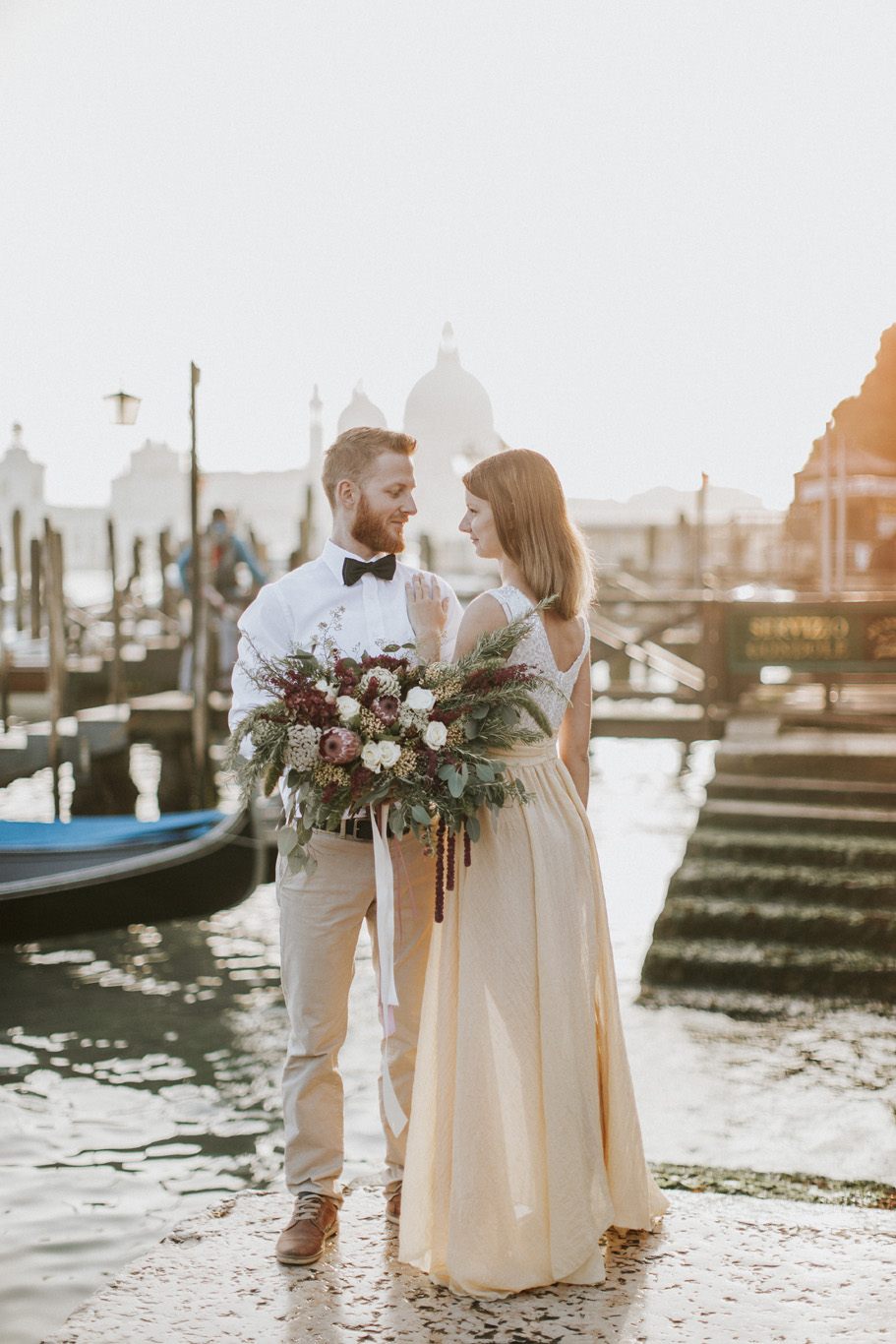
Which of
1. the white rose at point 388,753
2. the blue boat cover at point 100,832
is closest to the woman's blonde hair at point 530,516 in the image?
the white rose at point 388,753

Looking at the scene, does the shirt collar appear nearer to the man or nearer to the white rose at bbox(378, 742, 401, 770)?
the man

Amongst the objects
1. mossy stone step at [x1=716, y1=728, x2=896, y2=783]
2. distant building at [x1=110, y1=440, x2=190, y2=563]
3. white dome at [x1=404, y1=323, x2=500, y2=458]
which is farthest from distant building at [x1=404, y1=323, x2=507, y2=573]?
distant building at [x1=110, y1=440, x2=190, y2=563]

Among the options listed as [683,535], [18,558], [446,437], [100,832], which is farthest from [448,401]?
[100,832]

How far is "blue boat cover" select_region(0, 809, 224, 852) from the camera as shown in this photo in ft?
24.9

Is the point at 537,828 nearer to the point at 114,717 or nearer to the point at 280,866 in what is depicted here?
the point at 280,866

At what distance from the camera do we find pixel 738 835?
6961 mm

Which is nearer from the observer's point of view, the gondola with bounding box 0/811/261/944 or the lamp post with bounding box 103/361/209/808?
the gondola with bounding box 0/811/261/944

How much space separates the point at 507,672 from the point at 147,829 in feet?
19.1

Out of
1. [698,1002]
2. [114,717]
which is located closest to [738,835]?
[698,1002]

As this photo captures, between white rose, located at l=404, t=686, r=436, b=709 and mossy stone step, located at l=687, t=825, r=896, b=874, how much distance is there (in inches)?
186

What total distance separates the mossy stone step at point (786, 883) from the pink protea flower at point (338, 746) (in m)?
4.54

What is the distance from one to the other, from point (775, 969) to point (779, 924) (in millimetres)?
307

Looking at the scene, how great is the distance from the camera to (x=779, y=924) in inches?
250

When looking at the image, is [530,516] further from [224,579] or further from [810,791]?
[224,579]
